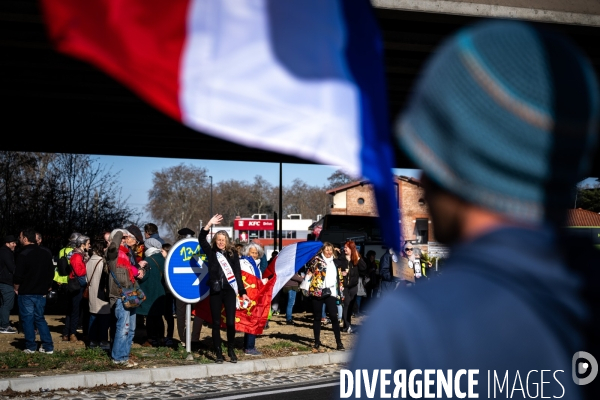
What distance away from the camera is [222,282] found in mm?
12641

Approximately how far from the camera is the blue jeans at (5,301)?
16453 millimetres

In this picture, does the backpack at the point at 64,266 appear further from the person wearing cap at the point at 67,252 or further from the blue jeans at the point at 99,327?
the blue jeans at the point at 99,327

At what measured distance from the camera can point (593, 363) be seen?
132 centimetres

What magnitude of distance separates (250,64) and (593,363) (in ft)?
4.99

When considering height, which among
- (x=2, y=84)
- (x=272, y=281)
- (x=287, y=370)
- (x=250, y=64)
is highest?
(x=2, y=84)

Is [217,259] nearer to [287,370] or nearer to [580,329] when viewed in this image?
[287,370]

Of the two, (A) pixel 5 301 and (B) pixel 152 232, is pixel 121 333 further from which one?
(A) pixel 5 301

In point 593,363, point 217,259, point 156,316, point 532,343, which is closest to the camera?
point 532,343

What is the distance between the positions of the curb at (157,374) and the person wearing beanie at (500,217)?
32.5ft

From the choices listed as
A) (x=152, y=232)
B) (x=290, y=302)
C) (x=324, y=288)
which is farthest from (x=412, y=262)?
(x=152, y=232)

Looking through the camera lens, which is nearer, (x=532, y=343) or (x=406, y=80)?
(x=532, y=343)

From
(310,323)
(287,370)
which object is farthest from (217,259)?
(310,323)

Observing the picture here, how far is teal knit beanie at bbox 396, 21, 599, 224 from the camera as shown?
4.03 ft

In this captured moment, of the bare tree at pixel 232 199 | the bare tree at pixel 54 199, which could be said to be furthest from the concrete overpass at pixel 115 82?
the bare tree at pixel 232 199
